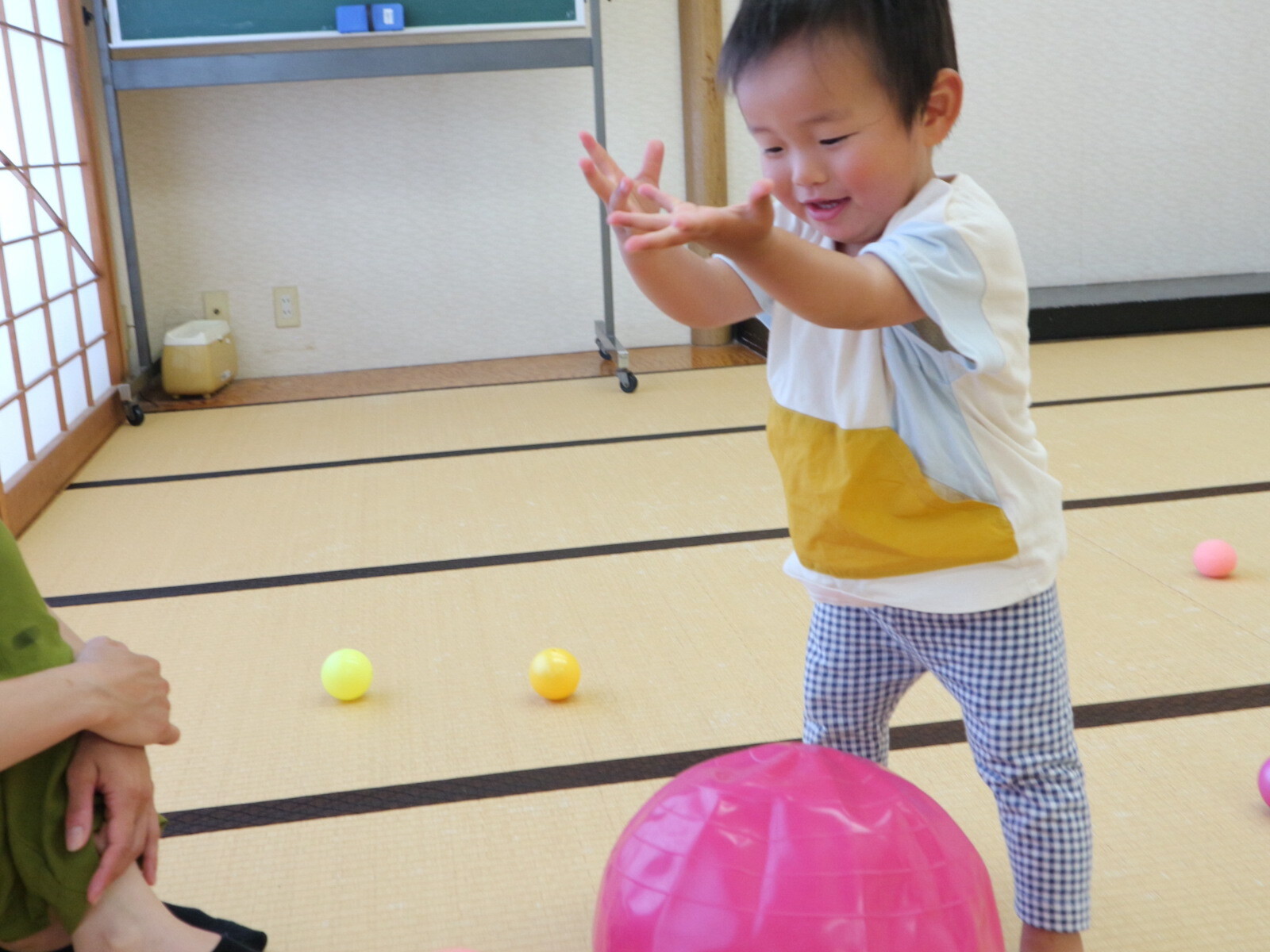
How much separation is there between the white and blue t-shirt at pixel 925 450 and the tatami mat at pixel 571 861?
0.40 metres

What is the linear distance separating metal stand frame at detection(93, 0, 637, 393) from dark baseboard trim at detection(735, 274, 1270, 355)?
1.01 metres

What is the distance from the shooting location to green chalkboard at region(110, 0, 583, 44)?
126 inches

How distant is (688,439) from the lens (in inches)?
112

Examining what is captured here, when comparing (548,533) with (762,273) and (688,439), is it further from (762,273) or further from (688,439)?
(762,273)

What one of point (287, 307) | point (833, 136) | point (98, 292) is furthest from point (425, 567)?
point (287, 307)

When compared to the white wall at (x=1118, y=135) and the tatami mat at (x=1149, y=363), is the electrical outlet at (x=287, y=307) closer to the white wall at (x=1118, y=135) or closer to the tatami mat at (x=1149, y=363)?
the white wall at (x=1118, y=135)

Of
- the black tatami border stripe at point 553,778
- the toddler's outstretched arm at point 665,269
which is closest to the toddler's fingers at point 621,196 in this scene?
the toddler's outstretched arm at point 665,269

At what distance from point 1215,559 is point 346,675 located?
133 centimetres

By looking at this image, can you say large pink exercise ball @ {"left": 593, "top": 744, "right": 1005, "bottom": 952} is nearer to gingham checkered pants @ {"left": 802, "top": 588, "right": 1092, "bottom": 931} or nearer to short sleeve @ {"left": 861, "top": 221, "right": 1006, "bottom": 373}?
gingham checkered pants @ {"left": 802, "top": 588, "right": 1092, "bottom": 931}

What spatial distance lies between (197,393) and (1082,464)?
2.44 metres

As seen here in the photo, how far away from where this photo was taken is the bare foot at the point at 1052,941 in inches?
40.3

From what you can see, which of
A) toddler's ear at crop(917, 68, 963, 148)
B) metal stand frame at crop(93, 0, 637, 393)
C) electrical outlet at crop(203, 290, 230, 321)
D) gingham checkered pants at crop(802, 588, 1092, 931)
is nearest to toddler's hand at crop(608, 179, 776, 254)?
toddler's ear at crop(917, 68, 963, 148)

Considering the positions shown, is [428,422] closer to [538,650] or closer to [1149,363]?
[538,650]

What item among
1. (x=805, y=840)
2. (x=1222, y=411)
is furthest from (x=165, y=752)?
(x=1222, y=411)
